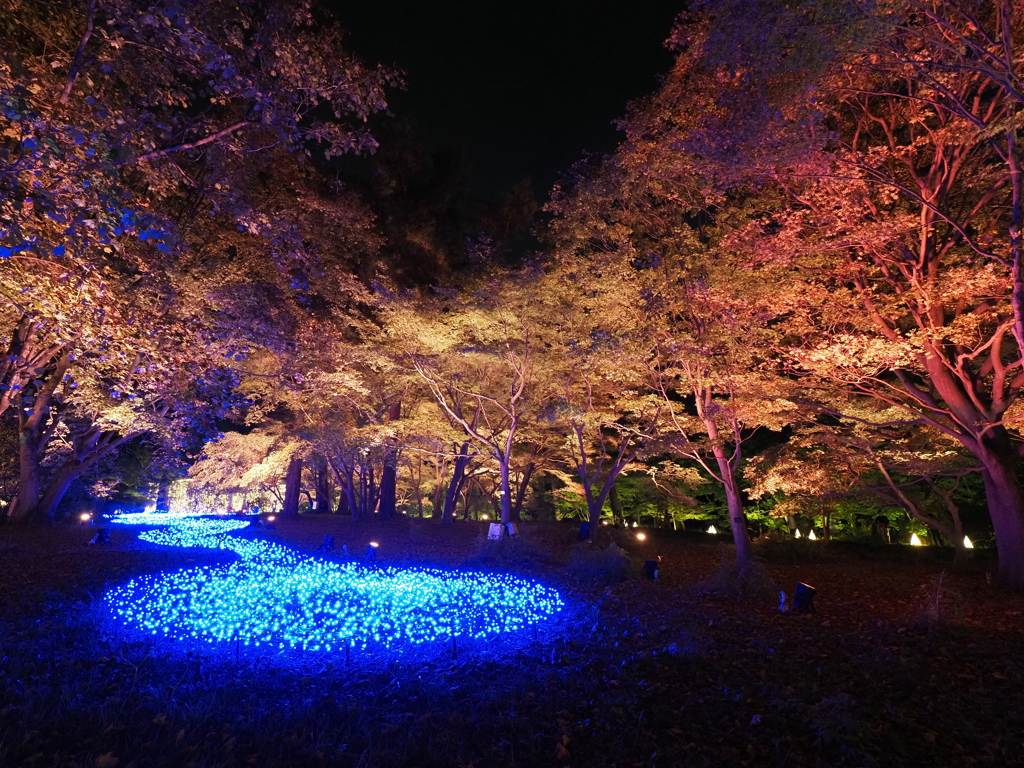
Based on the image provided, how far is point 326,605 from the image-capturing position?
23.5 ft

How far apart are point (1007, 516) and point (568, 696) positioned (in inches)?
402

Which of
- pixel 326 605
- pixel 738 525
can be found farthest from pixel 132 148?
pixel 738 525

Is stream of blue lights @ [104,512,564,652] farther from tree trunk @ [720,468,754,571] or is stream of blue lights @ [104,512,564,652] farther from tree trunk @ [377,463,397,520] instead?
tree trunk @ [377,463,397,520]

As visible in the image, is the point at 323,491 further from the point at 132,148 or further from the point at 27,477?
the point at 132,148

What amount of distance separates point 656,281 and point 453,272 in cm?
956

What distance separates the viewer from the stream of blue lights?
5.67 m

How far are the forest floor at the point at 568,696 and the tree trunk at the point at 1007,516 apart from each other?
8.82 feet

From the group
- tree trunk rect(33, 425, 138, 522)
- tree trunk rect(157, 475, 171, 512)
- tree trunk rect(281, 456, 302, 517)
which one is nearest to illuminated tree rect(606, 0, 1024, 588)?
tree trunk rect(33, 425, 138, 522)

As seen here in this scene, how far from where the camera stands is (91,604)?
6.34 metres

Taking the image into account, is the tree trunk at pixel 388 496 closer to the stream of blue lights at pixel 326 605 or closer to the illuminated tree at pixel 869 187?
the stream of blue lights at pixel 326 605

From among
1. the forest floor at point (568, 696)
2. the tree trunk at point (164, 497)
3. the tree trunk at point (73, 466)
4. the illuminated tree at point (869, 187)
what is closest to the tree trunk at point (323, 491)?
the tree trunk at point (73, 466)

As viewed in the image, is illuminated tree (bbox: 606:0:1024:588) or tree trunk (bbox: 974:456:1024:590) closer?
illuminated tree (bbox: 606:0:1024:588)

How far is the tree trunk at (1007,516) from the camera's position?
8930mm

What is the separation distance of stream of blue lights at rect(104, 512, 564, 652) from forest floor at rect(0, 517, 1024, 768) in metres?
0.69
